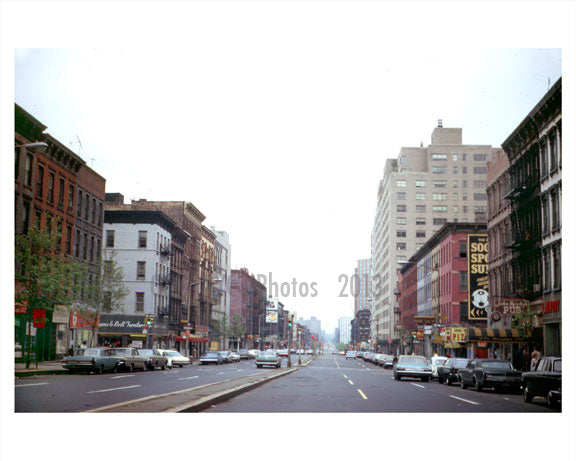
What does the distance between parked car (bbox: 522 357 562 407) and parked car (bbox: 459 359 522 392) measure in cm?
584

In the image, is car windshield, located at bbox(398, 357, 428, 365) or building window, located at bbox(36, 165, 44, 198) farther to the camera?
building window, located at bbox(36, 165, 44, 198)

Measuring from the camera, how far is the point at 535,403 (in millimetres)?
25000

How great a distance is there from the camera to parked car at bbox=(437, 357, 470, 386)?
38.2 meters

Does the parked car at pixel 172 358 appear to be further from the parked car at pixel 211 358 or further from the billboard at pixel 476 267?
the billboard at pixel 476 267

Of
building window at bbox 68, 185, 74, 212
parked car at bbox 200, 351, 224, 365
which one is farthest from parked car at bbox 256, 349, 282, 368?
building window at bbox 68, 185, 74, 212

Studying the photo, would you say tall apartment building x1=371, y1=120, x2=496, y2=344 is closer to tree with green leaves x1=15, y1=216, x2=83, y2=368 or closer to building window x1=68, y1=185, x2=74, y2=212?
building window x1=68, y1=185, x2=74, y2=212

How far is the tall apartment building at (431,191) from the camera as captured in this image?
14212cm
